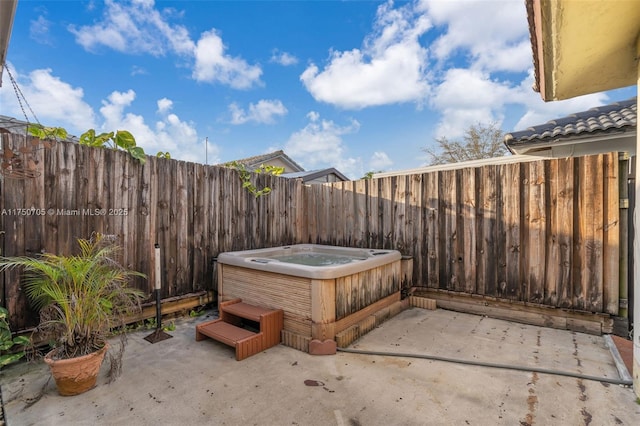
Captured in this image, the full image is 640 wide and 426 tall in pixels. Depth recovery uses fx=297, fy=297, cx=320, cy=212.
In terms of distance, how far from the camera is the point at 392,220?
4.52 meters

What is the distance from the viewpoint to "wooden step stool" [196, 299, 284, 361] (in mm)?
2677

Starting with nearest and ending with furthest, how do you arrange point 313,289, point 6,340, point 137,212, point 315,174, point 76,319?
point 76,319
point 6,340
point 313,289
point 137,212
point 315,174

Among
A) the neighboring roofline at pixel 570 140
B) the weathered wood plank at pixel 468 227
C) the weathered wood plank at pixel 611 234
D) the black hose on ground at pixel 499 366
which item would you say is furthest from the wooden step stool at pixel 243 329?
the neighboring roofline at pixel 570 140

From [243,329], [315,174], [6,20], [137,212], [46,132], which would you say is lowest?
[243,329]

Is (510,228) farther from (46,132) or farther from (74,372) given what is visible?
(46,132)

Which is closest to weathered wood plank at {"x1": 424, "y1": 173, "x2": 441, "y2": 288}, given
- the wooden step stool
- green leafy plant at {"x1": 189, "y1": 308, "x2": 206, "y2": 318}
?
the wooden step stool

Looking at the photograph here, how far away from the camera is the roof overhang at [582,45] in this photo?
1567 millimetres

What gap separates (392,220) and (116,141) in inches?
145

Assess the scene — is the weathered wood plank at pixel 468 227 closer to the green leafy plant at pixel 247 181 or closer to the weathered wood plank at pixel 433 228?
the weathered wood plank at pixel 433 228

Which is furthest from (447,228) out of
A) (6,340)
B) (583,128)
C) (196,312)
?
(6,340)

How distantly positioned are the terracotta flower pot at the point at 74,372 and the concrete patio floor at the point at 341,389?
6 centimetres

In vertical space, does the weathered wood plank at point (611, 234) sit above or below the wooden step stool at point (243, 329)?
above

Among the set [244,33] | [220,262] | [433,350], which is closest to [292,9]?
[244,33]

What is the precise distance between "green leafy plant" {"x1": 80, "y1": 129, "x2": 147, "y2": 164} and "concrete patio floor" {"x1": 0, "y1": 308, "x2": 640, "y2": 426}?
2.03 m
